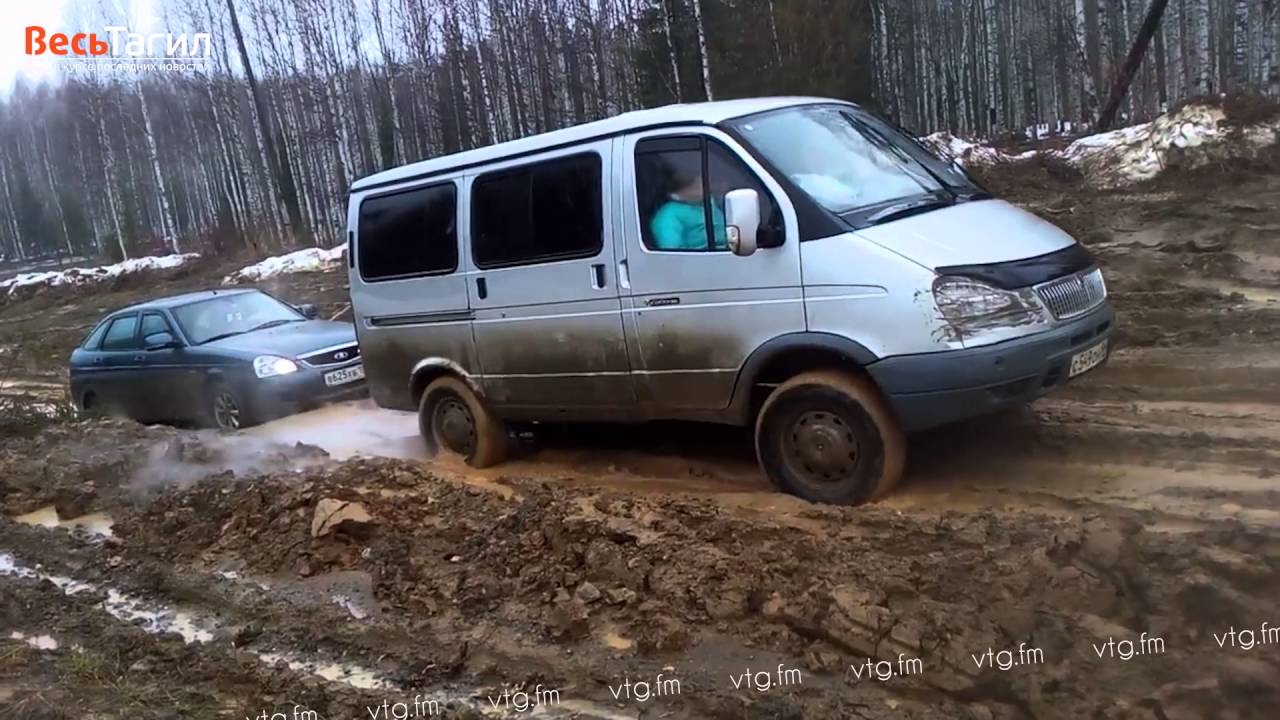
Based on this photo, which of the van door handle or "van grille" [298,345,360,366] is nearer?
the van door handle

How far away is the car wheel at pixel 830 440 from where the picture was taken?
5172 mm

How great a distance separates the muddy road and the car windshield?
9.95 ft

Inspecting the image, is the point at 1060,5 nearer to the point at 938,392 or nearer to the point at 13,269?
the point at 938,392

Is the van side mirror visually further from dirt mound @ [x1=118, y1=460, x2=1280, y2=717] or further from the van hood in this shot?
dirt mound @ [x1=118, y1=460, x2=1280, y2=717]

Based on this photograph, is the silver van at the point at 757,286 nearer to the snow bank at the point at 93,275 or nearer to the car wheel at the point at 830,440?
the car wheel at the point at 830,440

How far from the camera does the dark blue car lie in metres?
9.97

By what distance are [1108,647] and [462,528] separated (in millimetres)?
3434

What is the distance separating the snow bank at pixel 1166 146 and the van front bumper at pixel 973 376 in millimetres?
7893

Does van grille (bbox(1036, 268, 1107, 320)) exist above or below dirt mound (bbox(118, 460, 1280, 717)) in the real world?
above

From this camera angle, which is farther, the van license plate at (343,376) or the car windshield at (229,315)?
the car windshield at (229,315)

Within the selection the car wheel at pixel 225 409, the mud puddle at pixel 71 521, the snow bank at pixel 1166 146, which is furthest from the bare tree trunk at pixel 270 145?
the mud puddle at pixel 71 521

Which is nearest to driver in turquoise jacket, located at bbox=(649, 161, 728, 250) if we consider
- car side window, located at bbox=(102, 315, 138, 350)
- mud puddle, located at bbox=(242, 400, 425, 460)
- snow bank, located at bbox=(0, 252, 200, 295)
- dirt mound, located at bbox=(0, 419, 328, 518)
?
mud puddle, located at bbox=(242, 400, 425, 460)

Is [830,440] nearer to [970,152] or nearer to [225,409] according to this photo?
[225,409]

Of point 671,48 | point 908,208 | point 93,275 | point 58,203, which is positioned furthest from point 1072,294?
point 58,203
